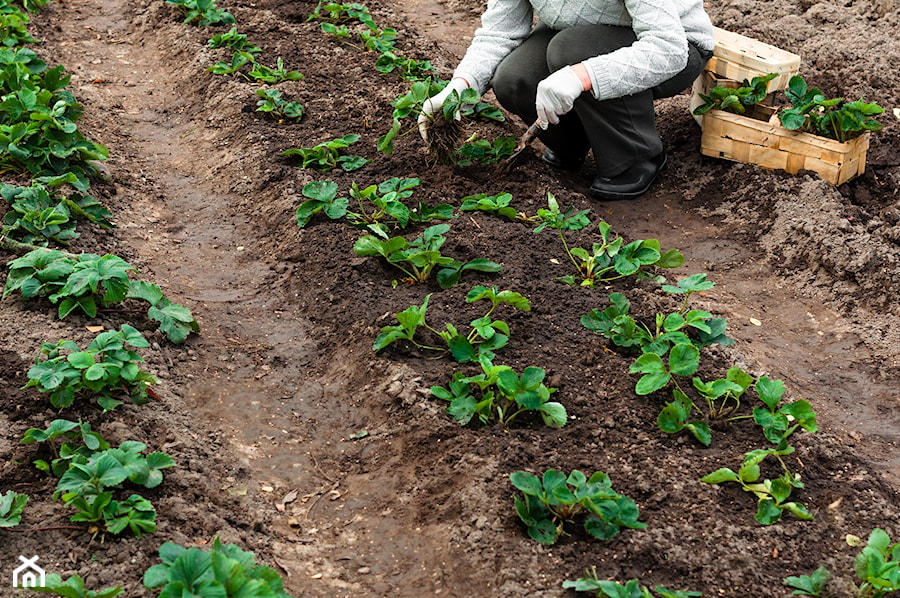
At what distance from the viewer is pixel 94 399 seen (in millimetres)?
2873

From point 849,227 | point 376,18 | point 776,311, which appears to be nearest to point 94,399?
point 776,311

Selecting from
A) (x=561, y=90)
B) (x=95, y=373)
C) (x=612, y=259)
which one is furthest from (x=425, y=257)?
(x=95, y=373)

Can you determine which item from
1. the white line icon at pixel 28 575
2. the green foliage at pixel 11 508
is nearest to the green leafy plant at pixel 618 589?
the white line icon at pixel 28 575

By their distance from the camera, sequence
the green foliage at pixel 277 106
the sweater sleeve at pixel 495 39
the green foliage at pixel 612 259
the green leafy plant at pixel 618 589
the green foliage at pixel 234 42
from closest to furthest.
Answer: the green leafy plant at pixel 618 589
the green foliage at pixel 612 259
the sweater sleeve at pixel 495 39
the green foliage at pixel 277 106
the green foliage at pixel 234 42

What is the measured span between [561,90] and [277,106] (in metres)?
1.66

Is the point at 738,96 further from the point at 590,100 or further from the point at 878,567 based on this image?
the point at 878,567

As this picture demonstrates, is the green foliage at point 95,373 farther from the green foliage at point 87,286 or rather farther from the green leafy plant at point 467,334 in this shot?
the green leafy plant at point 467,334

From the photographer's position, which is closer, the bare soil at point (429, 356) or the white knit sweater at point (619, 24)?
the bare soil at point (429, 356)

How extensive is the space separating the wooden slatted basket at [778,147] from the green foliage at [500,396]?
1.98 meters

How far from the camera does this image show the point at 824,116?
4125mm

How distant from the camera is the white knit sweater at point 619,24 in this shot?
3842 millimetres

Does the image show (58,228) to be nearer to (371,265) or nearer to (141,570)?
(371,265)

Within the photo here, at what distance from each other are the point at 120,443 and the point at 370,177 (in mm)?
1916

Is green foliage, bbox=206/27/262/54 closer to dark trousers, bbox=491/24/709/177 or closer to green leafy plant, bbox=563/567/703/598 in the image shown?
dark trousers, bbox=491/24/709/177
